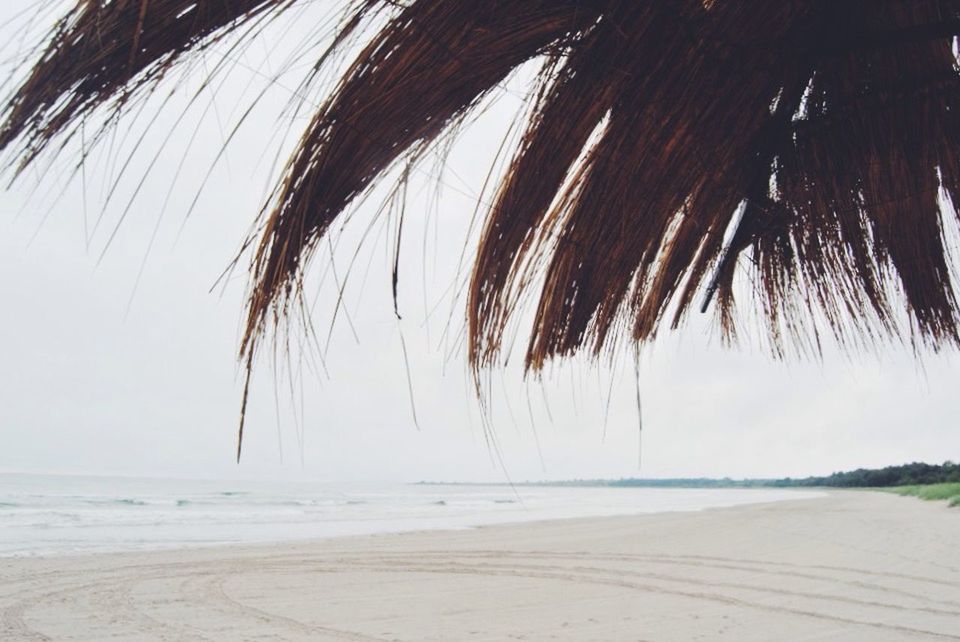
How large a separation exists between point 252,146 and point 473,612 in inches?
221

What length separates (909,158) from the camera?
95cm

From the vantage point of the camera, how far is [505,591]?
671cm

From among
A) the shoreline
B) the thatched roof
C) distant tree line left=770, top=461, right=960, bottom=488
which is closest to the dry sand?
the shoreline

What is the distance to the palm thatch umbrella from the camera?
55 cm

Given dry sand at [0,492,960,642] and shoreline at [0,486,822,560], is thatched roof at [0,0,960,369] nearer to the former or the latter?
dry sand at [0,492,960,642]

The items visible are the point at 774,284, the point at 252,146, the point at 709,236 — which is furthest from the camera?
the point at 774,284

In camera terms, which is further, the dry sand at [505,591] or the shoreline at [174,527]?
the shoreline at [174,527]

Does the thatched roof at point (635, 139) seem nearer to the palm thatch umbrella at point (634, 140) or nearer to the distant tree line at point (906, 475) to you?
the palm thatch umbrella at point (634, 140)

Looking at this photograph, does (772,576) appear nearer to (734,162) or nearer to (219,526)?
(734,162)

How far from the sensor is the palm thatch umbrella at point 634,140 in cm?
55

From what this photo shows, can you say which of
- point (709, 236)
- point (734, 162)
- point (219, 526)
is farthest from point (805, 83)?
point (219, 526)

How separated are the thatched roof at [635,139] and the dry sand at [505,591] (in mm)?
4076

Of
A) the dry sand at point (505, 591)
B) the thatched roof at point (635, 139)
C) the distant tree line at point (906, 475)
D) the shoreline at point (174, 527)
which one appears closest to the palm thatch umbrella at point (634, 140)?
the thatched roof at point (635, 139)

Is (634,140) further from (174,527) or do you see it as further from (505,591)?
(174,527)
